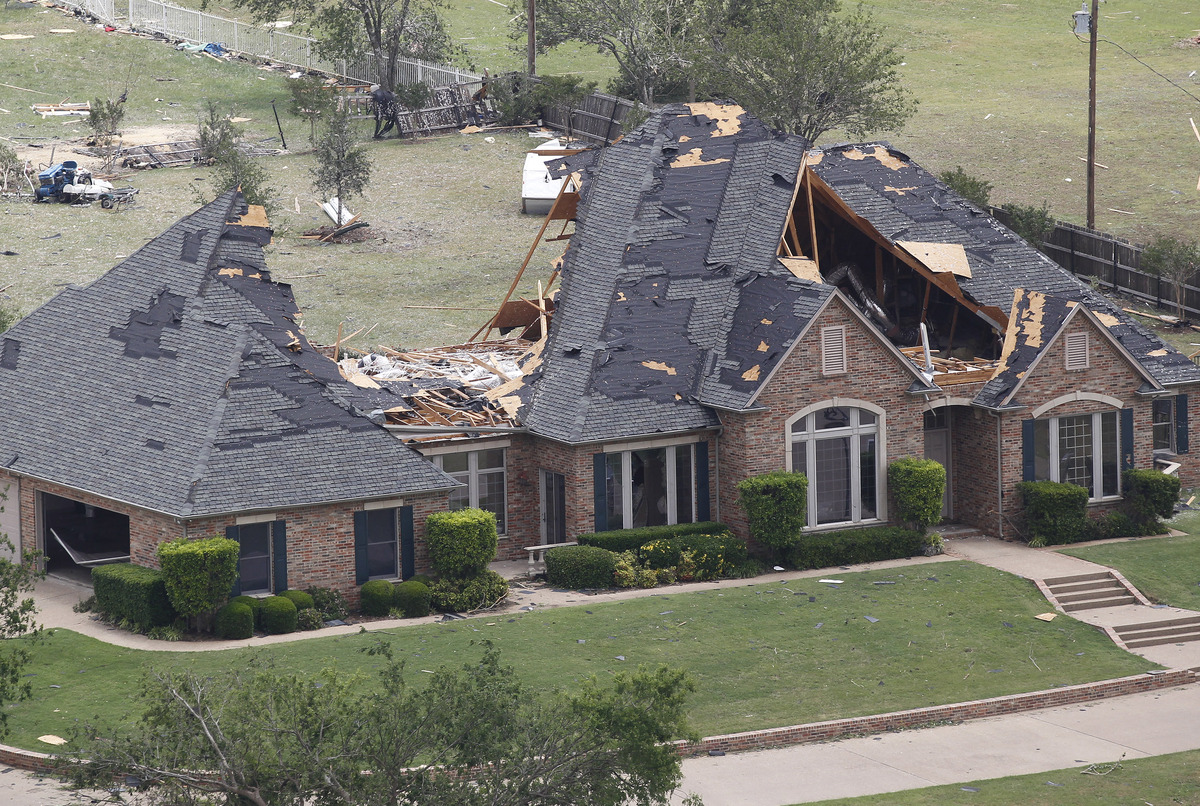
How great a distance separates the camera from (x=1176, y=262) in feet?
170

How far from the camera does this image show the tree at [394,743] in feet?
66.7

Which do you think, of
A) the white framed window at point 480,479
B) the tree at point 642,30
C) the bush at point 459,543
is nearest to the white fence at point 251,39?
the tree at point 642,30

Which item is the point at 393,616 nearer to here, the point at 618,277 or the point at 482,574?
the point at 482,574

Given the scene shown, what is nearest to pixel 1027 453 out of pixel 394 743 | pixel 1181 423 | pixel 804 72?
pixel 1181 423

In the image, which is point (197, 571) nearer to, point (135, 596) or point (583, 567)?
point (135, 596)

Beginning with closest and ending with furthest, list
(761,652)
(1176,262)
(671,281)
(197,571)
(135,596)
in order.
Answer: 1. (197,571)
2. (761,652)
3. (135,596)
4. (671,281)
5. (1176,262)

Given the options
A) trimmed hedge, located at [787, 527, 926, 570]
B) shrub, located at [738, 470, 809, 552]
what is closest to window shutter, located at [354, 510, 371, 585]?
shrub, located at [738, 470, 809, 552]

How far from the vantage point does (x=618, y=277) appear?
123ft

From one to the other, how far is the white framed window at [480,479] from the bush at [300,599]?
445 centimetres

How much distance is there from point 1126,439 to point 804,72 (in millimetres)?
21619

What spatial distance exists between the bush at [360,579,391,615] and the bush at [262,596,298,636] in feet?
5.11

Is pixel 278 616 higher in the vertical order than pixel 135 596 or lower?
lower

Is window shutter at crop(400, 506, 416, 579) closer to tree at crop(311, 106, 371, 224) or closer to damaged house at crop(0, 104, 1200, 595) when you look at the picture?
damaged house at crop(0, 104, 1200, 595)

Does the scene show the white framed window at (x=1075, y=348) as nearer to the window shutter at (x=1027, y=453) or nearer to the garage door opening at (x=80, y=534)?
the window shutter at (x=1027, y=453)
